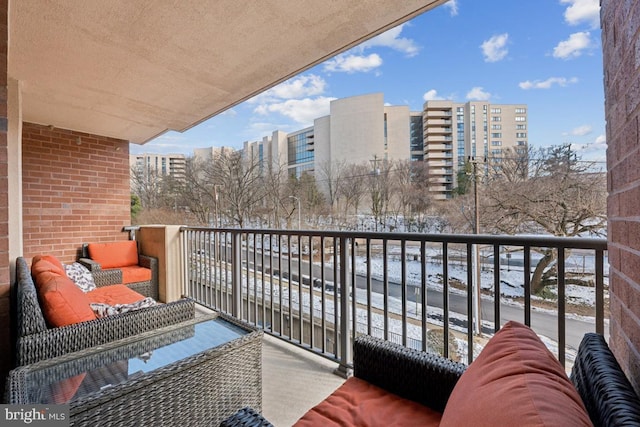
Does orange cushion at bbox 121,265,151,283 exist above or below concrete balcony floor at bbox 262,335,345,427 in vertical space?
above

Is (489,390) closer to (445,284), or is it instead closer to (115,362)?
(445,284)

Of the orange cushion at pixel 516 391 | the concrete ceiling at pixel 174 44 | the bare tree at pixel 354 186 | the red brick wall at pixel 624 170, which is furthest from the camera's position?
the bare tree at pixel 354 186

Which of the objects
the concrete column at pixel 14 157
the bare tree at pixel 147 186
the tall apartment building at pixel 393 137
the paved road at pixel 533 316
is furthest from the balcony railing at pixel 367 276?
A: the tall apartment building at pixel 393 137

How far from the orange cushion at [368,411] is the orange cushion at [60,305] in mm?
1253

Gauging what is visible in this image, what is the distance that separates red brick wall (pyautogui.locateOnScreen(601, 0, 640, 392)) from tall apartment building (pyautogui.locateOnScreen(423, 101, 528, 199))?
51.5 ft

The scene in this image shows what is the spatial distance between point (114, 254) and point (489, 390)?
4.74 metres

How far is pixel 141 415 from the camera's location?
41.9 inches

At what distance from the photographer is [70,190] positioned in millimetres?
4477

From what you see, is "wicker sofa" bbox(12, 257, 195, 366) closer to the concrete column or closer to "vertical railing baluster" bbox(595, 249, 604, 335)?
the concrete column

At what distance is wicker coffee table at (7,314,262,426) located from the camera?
40.4 inches

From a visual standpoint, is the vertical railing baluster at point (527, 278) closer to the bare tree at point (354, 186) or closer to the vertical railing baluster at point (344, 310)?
the vertical railing baluster at point (344, 310)

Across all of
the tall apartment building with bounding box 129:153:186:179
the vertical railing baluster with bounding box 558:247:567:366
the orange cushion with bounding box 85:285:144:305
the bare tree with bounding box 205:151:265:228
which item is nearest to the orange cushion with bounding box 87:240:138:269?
the orange cushion with bounding box 85:285:144:305

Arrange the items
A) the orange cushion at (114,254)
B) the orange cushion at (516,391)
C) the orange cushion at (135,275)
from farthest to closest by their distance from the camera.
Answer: the orange cushion at (114,254) < the orange cushion at (135,275) < the orange cushion at (516,391)

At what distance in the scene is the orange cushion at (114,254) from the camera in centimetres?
411
